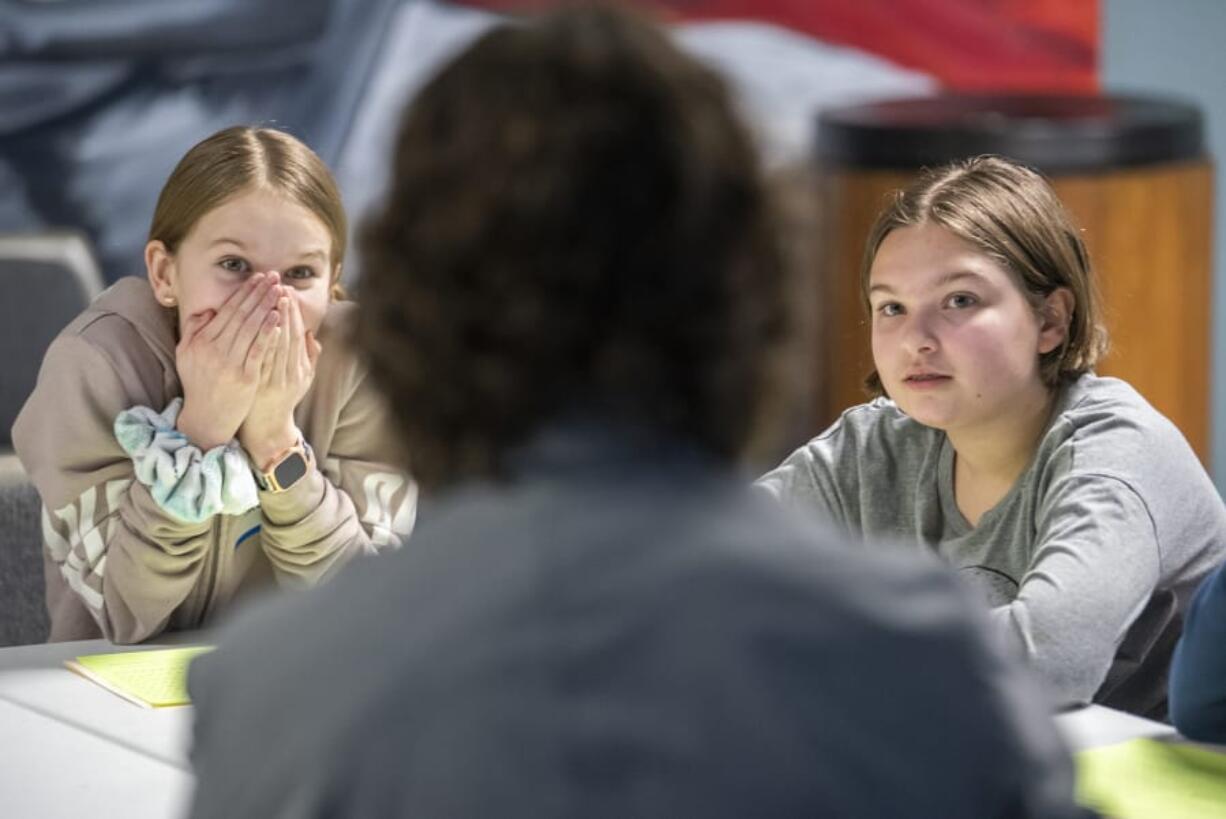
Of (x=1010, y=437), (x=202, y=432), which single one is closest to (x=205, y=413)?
(x=202, y=432)

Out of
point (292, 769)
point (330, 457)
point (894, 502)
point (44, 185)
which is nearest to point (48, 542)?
point (330, 457)

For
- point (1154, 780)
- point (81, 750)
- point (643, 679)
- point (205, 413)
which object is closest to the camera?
point (643, 679)

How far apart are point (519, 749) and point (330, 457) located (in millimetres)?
1285

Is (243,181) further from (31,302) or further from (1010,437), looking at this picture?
(31,302)

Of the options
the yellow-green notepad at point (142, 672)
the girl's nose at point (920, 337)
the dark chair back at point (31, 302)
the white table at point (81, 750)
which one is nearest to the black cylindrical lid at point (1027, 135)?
the dark chair back at point (31, 302)

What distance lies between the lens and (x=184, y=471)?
5.61ft

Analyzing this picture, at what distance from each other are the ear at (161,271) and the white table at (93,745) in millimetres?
400

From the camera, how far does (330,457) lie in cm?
188

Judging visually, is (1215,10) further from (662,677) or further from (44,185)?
(662,677)

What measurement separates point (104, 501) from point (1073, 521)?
915 millimetres

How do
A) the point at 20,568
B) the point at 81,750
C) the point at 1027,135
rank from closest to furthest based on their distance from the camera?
1. the point at 81,750
2. the point at 20,568
3. the point at 1027,135

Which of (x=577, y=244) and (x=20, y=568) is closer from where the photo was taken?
(x=577, y=244)

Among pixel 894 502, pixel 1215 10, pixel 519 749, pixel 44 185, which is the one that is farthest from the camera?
pixel 1215 10

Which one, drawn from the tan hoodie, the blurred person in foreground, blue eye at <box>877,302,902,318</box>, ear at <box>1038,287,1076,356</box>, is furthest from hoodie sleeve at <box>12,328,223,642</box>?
the blurred person in foreground
